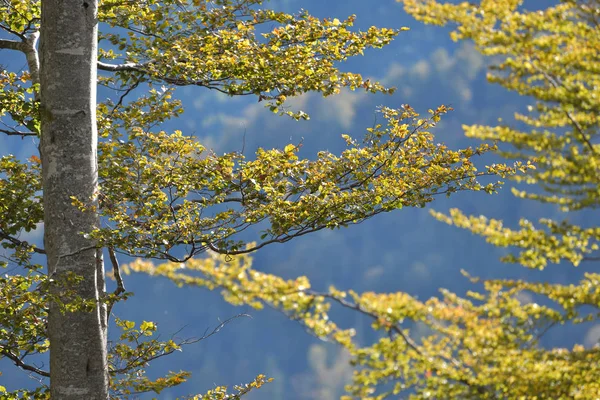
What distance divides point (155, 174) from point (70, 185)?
1.95 feet

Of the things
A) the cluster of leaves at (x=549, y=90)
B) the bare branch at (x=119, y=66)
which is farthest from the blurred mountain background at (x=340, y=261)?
the bare branch at (x=119, y=66)

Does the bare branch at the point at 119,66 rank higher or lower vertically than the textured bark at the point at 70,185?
higher

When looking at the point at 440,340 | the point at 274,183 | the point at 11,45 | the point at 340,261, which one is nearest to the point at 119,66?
the point at 11,45

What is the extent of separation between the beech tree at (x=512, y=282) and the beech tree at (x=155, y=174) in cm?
393

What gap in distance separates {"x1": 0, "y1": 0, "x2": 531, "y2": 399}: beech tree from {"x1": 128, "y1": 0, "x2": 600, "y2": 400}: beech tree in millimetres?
3926

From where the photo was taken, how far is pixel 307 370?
15612cm

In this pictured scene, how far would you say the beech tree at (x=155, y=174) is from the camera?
188 inches

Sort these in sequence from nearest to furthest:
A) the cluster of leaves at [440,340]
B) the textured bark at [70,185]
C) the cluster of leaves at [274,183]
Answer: the cluster of leaves at [274,183], the textured bark at [70,185], the cluster of leaves at [440,340]

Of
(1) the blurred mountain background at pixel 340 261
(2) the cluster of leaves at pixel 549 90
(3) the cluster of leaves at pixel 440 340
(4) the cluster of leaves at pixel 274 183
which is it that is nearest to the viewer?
(4) the cluster of leaves at pixel 274 183

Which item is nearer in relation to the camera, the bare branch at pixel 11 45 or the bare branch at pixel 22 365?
the bare branch at pixel 22 365

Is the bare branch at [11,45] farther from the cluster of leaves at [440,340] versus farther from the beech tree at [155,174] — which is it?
the cluster of leaves at [440,340]

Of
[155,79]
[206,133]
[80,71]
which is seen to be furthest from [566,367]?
[206,133]

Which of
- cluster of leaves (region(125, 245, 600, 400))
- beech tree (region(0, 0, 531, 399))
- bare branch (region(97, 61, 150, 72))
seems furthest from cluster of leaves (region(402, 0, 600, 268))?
bare branch (region(97, 61, 150, 72))

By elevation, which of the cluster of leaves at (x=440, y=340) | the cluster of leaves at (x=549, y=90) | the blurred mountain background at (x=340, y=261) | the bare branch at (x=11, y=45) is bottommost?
the cluster of leaves at (x=440, y=340)
